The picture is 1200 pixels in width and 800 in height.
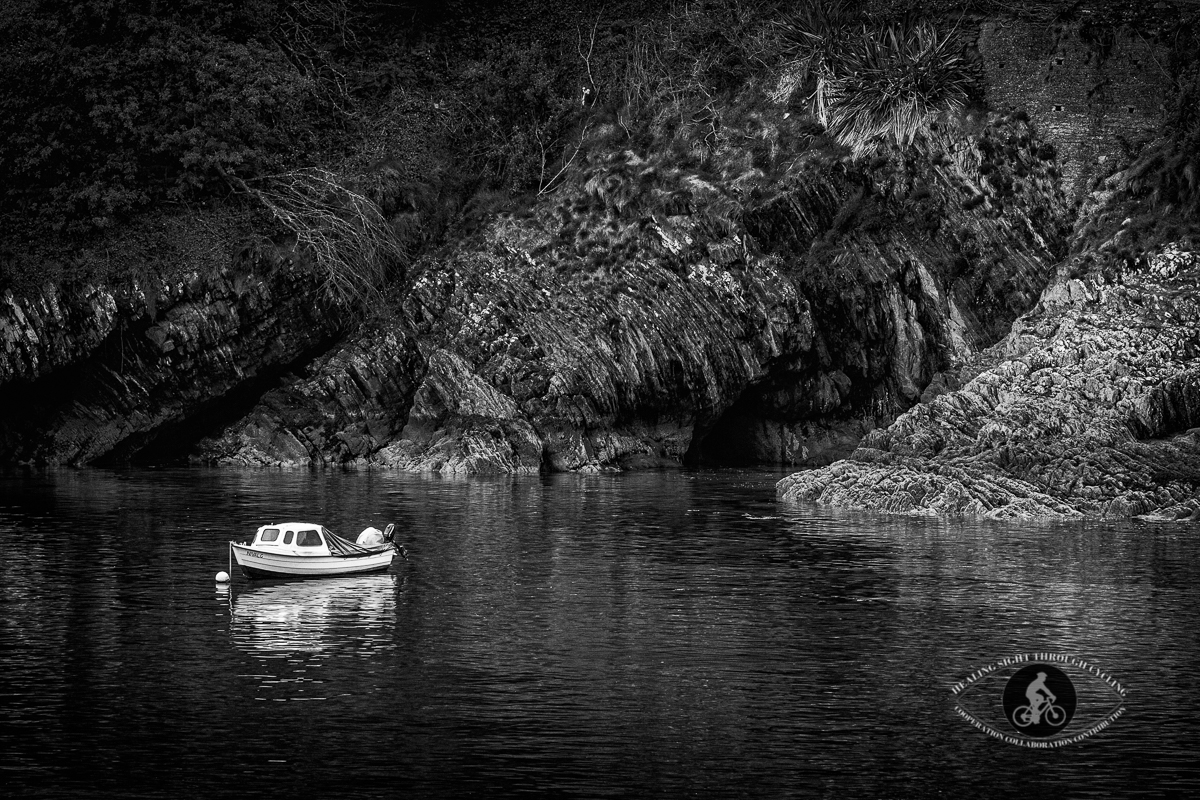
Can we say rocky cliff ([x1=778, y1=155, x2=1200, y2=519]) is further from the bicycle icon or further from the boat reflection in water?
the bicycle icon

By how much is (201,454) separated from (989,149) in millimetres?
29745

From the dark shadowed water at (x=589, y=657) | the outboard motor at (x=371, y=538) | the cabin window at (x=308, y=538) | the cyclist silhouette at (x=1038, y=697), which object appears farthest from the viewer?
the outboard motor at (x=371, y=538)

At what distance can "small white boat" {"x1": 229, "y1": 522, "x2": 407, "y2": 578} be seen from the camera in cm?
2661

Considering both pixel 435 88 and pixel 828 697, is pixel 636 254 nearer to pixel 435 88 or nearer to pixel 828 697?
pixel 435 88

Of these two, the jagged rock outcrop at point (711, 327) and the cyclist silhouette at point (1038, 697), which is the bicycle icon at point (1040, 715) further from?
the jagged rock outcrop at point (711, 327)

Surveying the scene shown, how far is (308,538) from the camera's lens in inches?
1077

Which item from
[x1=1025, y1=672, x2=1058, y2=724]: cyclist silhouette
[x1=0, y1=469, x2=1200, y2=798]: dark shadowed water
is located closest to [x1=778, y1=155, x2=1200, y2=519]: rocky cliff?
[x1=0, y1=469, x2=1200, y2=798]: dark shadowed water

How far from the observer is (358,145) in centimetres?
6028

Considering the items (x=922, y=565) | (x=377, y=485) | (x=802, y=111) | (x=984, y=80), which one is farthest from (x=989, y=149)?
(x=922, y=565)

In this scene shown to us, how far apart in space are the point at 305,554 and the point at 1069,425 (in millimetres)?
20739

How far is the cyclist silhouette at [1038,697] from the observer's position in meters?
17.3

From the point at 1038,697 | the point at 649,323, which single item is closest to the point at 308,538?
the point at 1038,697

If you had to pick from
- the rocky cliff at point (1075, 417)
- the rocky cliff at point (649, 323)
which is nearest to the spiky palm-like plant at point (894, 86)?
the rocky cliff at point (649, 323)

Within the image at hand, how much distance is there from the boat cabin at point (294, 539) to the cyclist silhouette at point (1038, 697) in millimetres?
13391
